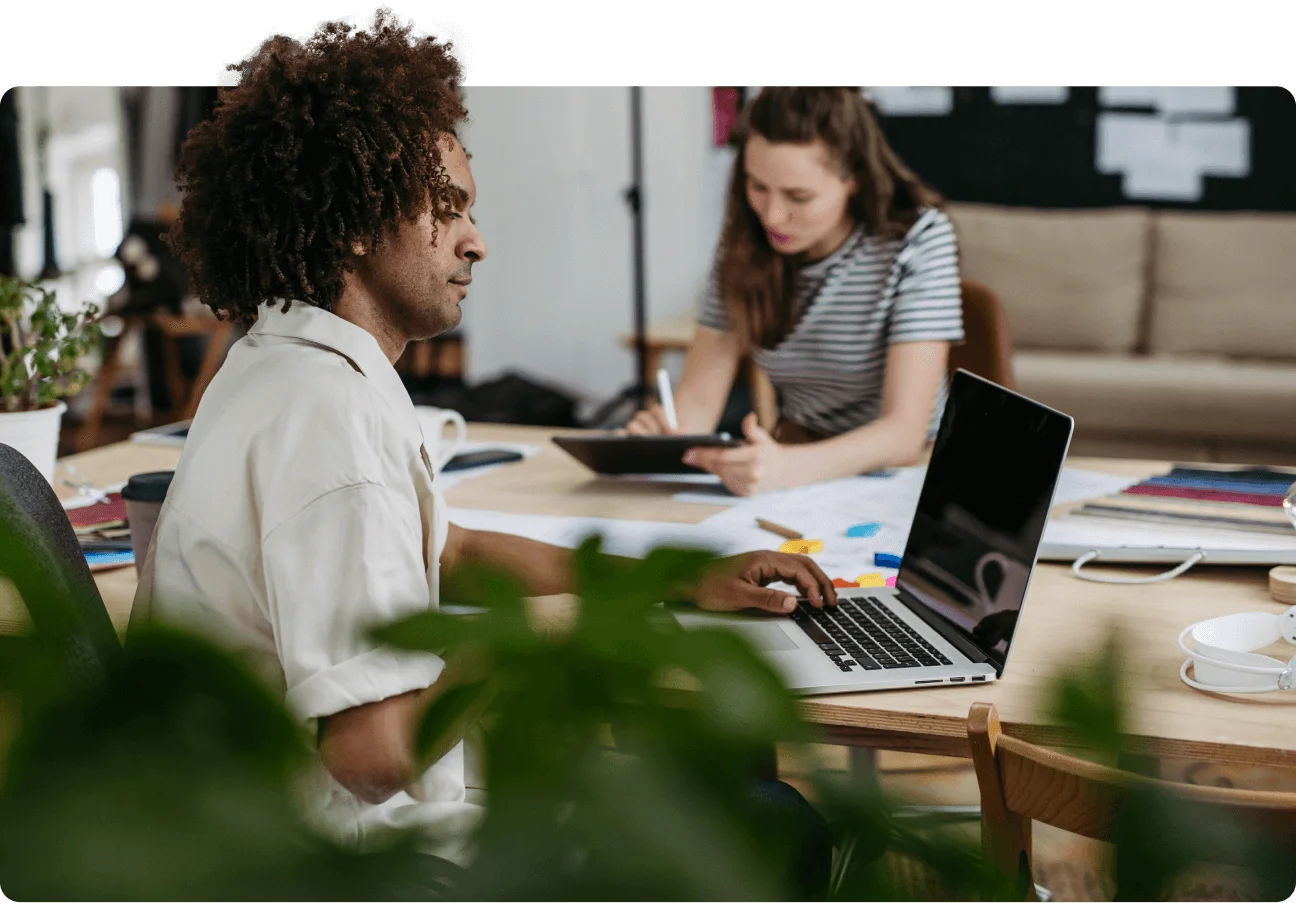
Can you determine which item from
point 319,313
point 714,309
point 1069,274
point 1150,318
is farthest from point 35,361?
point 1150,318

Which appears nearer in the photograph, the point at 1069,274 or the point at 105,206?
the point at 1069,274

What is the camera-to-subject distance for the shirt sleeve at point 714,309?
7.74 ft

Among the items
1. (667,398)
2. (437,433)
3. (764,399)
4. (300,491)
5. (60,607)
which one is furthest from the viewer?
(764,399)

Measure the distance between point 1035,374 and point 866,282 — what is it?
221cm

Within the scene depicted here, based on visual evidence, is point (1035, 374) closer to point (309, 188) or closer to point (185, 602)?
point (309, 188)

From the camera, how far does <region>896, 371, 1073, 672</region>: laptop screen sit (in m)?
1.17

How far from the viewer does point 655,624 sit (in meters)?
0.30

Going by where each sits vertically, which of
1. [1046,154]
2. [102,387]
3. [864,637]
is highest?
[1046,154]

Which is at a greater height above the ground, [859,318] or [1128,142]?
[1128,142]

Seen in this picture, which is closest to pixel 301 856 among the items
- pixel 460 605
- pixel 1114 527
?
pixel 460 605

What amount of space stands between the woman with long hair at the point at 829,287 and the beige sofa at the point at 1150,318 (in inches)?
81.5

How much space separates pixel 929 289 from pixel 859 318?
13 centimetres

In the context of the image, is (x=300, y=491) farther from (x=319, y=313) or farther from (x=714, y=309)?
(x=714, y=309)

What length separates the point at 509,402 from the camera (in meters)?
4.68
